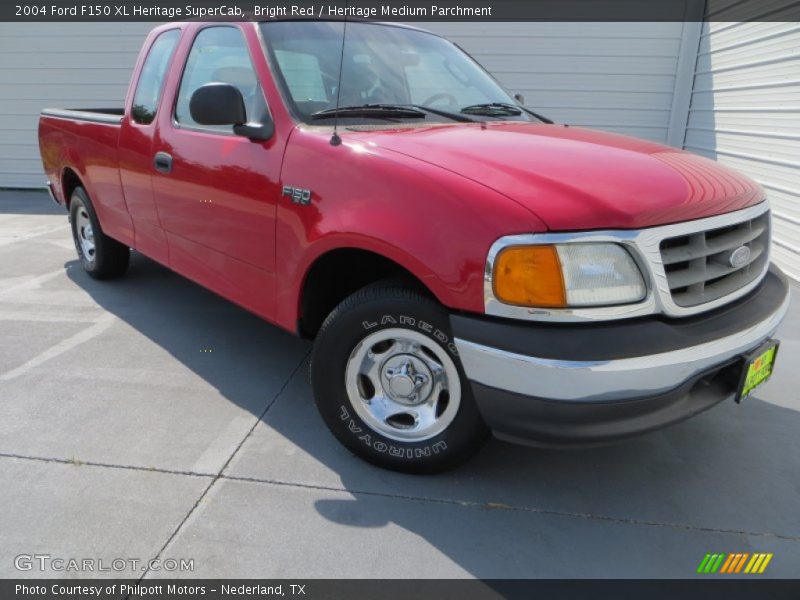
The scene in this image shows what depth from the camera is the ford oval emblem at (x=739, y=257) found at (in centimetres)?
232

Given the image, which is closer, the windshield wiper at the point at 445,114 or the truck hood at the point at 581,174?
the truck hood at the point at 581,174

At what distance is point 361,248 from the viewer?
94.0 inches

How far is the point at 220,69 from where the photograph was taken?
330 cm

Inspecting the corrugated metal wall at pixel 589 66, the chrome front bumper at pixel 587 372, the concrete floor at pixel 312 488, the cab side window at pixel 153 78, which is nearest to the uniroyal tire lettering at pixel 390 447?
the concrete floor at pixel 312 488

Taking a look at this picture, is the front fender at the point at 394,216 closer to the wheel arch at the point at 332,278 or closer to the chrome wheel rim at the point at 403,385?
the wheel arch at the point at 332,278

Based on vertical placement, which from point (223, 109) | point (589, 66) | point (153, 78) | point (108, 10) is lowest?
point (223, 109)

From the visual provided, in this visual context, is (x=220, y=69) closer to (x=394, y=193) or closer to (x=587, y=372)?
(x=394, y=193)

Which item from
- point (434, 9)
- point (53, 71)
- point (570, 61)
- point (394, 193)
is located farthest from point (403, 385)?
point (53, 71)

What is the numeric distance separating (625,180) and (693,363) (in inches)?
26.8

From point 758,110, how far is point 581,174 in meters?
5.35

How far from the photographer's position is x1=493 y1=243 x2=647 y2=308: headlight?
1.98 meters

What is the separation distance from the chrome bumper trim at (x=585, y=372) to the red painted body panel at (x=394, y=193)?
0.21 meters

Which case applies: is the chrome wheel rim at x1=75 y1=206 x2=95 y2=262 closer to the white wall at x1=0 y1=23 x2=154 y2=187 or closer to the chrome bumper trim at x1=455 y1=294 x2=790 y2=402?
the chrome bumper trim at x1=455 y1=294 x2=790 y2=402

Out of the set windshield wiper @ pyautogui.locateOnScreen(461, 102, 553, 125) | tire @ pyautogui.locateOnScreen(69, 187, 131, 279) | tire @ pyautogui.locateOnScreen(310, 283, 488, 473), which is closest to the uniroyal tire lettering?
tire @ pyautogui.locateOnScreen(310, 283, 488, 473)
